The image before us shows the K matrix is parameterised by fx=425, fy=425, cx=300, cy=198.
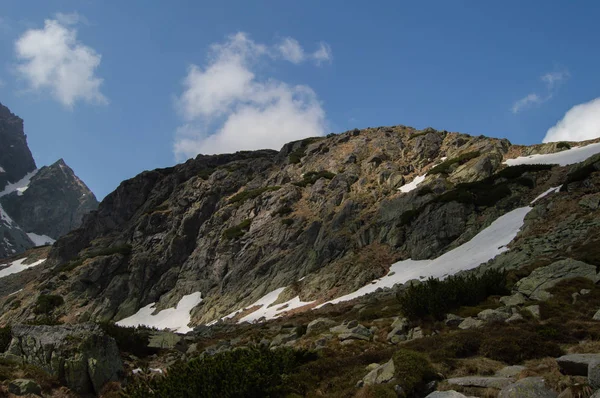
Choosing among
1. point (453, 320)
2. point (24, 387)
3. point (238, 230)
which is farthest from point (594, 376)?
point (238, 230)

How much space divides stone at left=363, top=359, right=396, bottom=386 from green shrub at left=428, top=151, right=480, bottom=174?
46.6m

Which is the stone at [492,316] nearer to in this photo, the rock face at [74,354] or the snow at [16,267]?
the rock face at [74,354]

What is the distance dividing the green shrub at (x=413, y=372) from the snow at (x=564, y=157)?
42.3 metres

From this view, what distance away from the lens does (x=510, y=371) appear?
30.2 feet

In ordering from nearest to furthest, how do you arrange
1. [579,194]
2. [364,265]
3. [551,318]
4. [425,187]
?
[551,318] < [579,194] < [364,265] < [425,187]

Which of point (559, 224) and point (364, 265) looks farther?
point (364, 265)

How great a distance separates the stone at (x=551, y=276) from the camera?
56.3ft

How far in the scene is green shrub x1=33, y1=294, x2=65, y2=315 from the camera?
5809 cm

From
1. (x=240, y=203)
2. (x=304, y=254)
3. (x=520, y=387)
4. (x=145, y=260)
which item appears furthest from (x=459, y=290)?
(x=145, y=260)

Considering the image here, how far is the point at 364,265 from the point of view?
131 feet

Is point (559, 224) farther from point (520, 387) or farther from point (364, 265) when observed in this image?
point (520, 387)

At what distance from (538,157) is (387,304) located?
3774cm

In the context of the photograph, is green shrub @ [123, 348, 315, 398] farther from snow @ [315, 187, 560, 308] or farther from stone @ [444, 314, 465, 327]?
snow @ [315, 187, 560, 308]

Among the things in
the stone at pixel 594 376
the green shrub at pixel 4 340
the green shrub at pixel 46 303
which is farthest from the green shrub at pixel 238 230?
the stone at pixel 594 376
